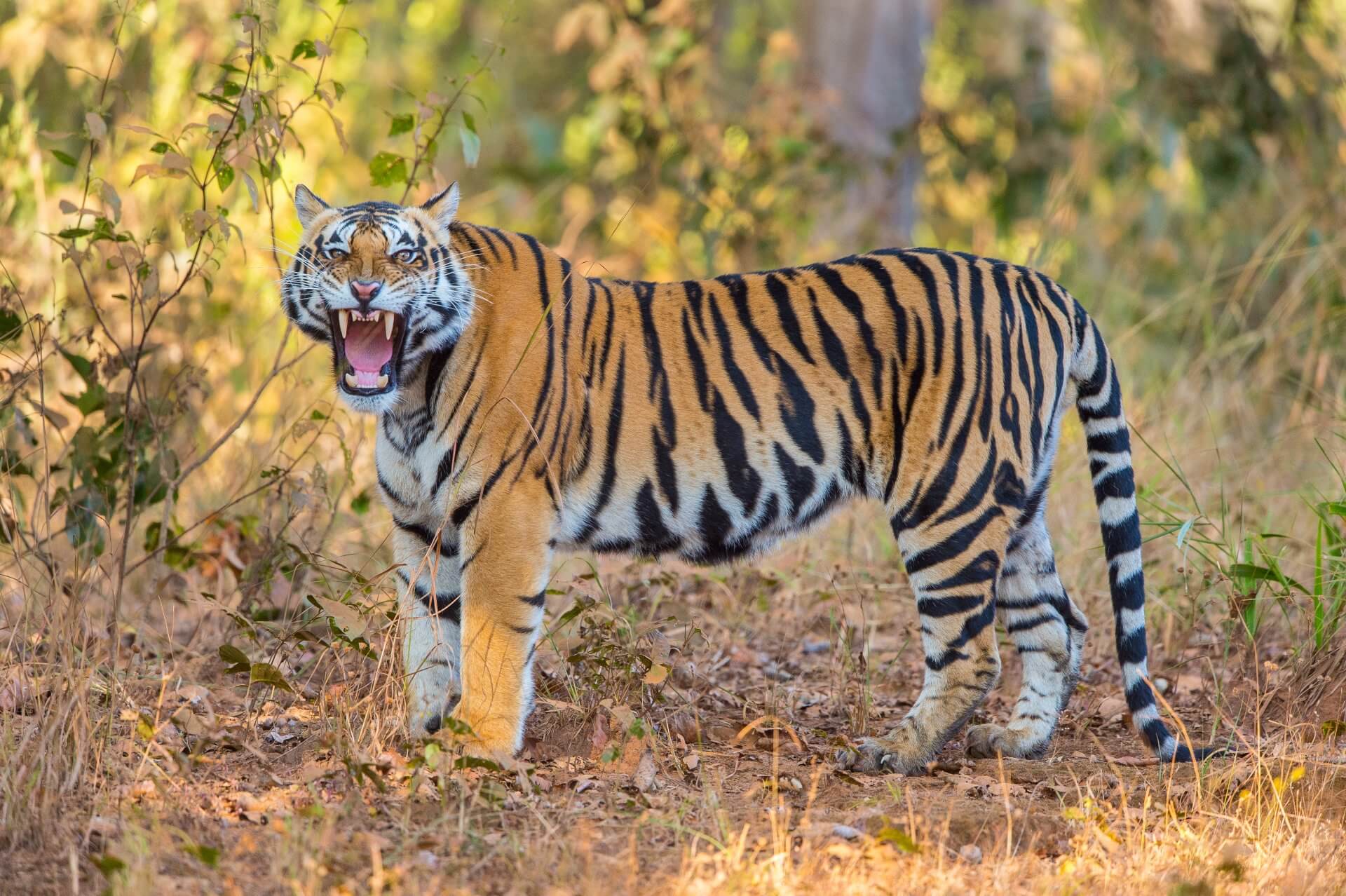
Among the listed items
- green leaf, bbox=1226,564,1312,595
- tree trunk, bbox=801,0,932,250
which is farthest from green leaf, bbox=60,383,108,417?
tree trunk, bbox=801,0,932,250

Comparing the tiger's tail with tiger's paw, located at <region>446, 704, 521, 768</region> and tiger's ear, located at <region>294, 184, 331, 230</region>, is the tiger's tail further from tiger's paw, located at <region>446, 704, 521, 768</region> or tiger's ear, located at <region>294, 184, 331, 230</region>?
tiger's ear, located at <region>294, 184, 331, 230</region>

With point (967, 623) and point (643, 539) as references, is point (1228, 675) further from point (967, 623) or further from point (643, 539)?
point (643, 539)

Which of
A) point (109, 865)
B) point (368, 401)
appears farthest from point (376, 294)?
point (109, 865)

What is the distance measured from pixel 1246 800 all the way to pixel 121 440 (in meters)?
4.10

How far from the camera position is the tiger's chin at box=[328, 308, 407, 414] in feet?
14.1

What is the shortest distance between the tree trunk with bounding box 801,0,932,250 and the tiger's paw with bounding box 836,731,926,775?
22.3ft

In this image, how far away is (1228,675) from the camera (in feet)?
18.2

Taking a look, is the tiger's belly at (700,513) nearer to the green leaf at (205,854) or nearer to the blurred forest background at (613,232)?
the blurred forest background at (613,232)

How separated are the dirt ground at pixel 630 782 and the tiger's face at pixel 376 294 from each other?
0.81 metres

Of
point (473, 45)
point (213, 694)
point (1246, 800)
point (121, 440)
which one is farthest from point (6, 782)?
point (473, 45)

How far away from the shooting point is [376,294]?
4234 millimetres

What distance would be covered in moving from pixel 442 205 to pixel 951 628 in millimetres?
2186

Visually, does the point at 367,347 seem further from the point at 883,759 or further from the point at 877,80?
the point at 877,80

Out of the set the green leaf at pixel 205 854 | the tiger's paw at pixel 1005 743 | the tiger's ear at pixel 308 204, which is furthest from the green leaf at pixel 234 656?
the tiger's paw at pixel 1005 743
